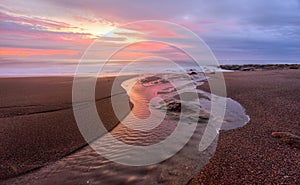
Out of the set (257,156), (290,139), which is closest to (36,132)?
(257,156)

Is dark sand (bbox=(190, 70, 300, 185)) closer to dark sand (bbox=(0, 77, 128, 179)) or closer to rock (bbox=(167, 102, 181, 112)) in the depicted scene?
rock (bbox=(167, 102, 181, 112))

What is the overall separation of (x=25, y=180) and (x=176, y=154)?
3.00 meters

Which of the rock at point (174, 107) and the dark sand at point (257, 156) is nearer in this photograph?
the dark sand at point (257, 156)

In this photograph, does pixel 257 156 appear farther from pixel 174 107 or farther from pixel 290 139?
pixel 174 107

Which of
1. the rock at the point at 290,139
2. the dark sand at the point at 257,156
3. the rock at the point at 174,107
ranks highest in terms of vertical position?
the rock at the point at 174,107

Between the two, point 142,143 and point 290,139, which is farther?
point 142,143

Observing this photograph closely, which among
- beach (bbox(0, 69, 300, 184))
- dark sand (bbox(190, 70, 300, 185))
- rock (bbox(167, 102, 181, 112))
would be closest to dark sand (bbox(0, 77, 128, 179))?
beach (bbox(0, 69, 300, 184))

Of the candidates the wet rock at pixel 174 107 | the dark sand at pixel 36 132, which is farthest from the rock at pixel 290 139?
the dark sand at pixel 36 132

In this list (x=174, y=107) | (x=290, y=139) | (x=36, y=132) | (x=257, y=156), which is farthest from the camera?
(x=174, y=107)

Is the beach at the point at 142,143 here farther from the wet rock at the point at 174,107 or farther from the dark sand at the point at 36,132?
the wet rock at the point at 174,107

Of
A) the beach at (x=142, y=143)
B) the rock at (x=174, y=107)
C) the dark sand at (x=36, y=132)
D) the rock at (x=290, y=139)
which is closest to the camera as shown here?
the beach at (x=142, y=143)

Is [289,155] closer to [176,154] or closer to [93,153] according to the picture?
[176,154]

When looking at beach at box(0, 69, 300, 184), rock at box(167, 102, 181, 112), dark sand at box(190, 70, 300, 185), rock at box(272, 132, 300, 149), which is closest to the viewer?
dark sand at box(190, 70, 300, 185)

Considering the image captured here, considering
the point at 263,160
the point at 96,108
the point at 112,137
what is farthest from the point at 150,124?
the point at 263,160
